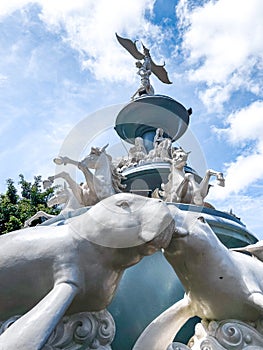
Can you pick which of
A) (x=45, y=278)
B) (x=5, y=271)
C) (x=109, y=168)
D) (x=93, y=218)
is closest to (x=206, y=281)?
(x=93, y=218)

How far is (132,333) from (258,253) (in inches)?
55.5

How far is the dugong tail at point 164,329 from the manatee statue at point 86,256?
0.41 meters

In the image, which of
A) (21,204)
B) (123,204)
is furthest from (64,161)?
(21,204)

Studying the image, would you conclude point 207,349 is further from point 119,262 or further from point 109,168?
point 109,168

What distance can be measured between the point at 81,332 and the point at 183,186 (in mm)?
3732

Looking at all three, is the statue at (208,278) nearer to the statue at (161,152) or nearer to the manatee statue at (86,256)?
the manatee statue at (86,256)

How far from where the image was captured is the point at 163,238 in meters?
2.74

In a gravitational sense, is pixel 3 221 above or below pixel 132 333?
above

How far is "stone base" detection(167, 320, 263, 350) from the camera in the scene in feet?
9.23

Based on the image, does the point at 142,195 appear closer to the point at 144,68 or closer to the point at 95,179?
the point at 95,179

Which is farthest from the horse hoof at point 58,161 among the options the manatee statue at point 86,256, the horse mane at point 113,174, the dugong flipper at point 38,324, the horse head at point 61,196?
the dugong flipper at point 38,324

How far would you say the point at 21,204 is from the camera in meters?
16.0

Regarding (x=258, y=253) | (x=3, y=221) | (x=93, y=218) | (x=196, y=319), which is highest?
(x=3, y=221)

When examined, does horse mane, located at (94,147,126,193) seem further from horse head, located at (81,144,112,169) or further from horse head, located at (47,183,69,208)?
horse head, located at (47,183,69,208)
